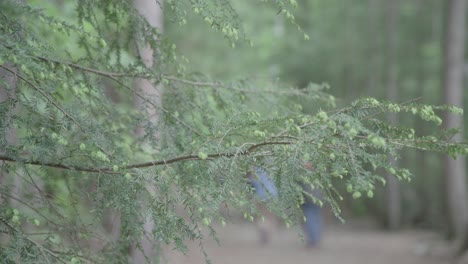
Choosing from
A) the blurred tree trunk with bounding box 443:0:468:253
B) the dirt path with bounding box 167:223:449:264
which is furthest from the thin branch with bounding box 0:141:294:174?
the blurred tree trunk with bounding box 443:0:468:253

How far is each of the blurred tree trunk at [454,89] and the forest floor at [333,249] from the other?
3.10 feet

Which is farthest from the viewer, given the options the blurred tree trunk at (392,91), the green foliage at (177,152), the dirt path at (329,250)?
the blurred tree trunk at (392,91)

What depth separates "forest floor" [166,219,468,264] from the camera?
10.5m

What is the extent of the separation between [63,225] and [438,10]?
616 inches

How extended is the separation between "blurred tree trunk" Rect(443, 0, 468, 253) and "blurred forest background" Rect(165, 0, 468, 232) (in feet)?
13.1

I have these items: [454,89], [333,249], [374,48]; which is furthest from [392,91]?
[333,249]

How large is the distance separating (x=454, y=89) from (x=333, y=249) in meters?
4.59

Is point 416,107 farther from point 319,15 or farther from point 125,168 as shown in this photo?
point 319,15

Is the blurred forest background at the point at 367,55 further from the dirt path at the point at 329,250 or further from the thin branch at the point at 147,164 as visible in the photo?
the thin branch at the point at 147,164

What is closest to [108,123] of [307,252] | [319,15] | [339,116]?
[339,116]

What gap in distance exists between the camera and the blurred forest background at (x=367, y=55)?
16.7m

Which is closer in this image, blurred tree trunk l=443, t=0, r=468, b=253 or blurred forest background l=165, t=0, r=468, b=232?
blurred tree trunk l=443, t=0, r=468, b=253

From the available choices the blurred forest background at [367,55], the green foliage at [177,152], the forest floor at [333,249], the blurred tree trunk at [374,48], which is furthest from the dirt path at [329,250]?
the blurred tree trunk at [374,48]

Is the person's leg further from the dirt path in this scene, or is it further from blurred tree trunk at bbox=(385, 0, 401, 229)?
blurred tree trunk at bbox=(385, 0, 401, 229)
